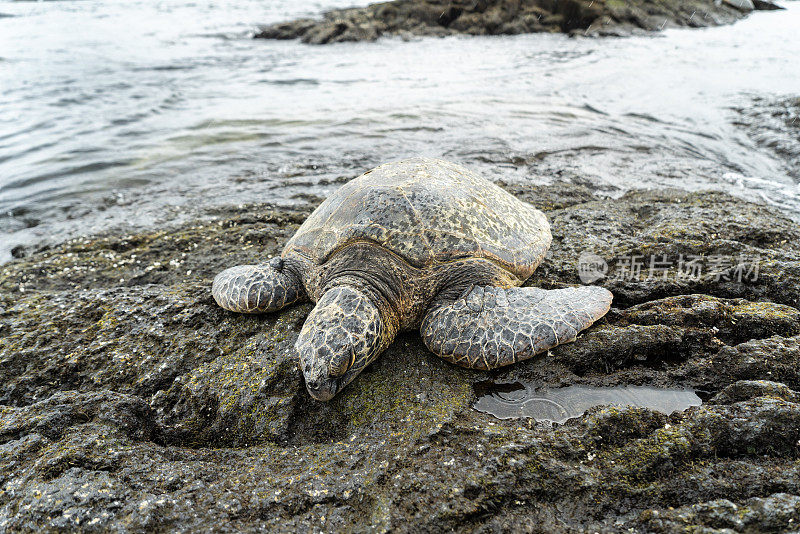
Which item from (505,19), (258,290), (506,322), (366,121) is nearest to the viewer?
(506,322)

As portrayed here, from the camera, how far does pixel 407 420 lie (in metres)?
2.54

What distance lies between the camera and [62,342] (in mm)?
3270

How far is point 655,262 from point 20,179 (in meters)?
9.28

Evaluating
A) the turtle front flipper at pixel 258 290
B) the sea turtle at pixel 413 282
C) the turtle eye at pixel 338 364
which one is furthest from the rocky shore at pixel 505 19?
the turtle eye at pixel 338 364

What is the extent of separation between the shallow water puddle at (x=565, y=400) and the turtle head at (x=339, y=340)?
0.76 meters

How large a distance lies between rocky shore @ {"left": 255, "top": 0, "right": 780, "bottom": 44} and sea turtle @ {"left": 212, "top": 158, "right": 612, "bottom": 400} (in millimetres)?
20279

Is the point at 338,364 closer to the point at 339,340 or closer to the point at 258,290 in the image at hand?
the point at 339,340

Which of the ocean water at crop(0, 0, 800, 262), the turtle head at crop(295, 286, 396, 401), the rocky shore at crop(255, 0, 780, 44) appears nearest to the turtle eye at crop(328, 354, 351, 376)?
the turtle head at crop(295, 286, 396, 401)

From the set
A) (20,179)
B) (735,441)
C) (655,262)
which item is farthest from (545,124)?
(20,179)

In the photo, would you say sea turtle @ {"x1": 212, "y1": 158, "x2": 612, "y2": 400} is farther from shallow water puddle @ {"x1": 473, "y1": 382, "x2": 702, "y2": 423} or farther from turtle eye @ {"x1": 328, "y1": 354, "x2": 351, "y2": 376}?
shallow water puddle @ {"x1": 473, "y1": 382, "x2": 702, "y2": 423}

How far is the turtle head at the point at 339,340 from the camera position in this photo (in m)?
2.63

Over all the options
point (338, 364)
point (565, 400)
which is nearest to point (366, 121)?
point (338, 364)

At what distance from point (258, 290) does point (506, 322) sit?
1833 mm

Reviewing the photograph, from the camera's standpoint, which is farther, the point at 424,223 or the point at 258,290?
the point at 258,290
